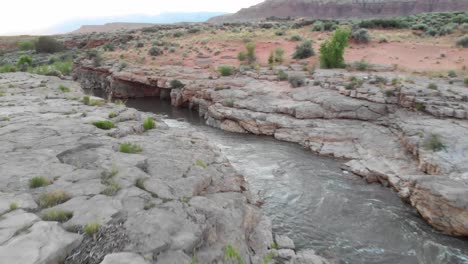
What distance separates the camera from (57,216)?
481 centimetres

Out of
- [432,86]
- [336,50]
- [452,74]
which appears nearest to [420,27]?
[336,50]

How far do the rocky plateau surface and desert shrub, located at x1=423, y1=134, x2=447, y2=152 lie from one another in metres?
0.03

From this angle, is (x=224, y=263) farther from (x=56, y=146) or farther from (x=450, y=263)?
(x=450, y=263)

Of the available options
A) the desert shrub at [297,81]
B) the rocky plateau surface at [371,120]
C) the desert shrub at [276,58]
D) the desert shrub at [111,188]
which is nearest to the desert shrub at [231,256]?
the desert shrub at [111,188]

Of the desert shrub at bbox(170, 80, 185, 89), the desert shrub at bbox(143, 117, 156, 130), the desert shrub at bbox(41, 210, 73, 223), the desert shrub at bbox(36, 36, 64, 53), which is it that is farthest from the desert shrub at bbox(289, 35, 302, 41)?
the desert shrub at bbox(41, 210, 73, 223)

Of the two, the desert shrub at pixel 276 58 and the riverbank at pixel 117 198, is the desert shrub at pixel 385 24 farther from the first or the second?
the riverbank at pixel 117 198

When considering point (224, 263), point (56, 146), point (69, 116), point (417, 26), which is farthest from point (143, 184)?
point (417, 26)

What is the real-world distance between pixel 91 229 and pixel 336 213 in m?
6.49

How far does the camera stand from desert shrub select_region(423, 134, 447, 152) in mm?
11148

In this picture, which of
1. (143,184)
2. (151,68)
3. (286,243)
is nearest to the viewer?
(143,184)

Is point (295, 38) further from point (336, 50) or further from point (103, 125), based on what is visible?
point (103, 125)

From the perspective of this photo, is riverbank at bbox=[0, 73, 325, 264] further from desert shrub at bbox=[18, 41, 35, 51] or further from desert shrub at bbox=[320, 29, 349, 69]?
desert shrub at bbox=[18, 41, 35, 51]

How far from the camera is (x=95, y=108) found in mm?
11469

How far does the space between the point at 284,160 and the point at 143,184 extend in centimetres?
747
